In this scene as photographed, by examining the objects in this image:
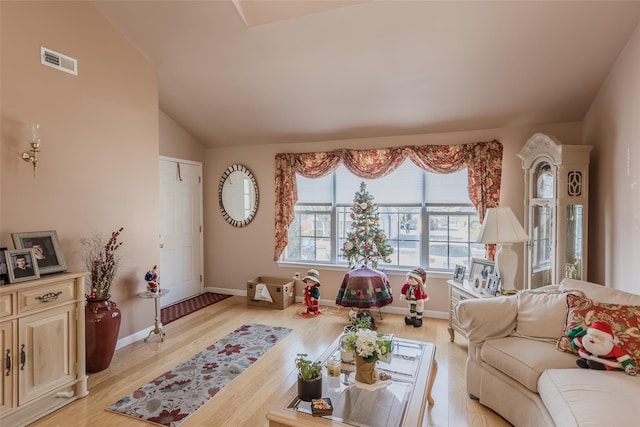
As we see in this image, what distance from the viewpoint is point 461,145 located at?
13.1 feet

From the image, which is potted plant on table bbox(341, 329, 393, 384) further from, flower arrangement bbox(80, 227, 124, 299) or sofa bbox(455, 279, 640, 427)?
flower arrangement bbox(80, 227, 124, 299)

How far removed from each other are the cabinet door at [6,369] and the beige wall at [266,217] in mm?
3168

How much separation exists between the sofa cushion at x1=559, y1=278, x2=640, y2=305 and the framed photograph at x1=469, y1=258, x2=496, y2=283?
0.78 m


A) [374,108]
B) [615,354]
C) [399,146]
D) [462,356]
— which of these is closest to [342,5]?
[374,108]

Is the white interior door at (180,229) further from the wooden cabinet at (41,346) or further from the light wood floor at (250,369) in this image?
the wooden cabinet at (41,346)

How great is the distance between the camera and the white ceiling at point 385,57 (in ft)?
8.68

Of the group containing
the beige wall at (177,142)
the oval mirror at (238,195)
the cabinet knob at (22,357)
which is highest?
the beige wall at (177,142)

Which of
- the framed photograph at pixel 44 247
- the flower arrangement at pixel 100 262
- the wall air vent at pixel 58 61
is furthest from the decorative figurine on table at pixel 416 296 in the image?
Answer: the wall air vent at pixel 58 61

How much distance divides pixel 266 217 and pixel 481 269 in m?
2.99

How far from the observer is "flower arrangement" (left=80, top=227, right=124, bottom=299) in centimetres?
293

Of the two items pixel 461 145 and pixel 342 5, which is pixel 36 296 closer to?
pixel 342 5

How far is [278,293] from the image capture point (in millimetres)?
4586

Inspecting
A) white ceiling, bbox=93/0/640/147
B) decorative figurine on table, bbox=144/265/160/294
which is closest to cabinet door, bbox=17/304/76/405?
decorative figurine on table, bbox=144/265/160/294

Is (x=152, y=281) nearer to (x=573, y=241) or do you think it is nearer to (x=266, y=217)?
(x=266, y=217)
